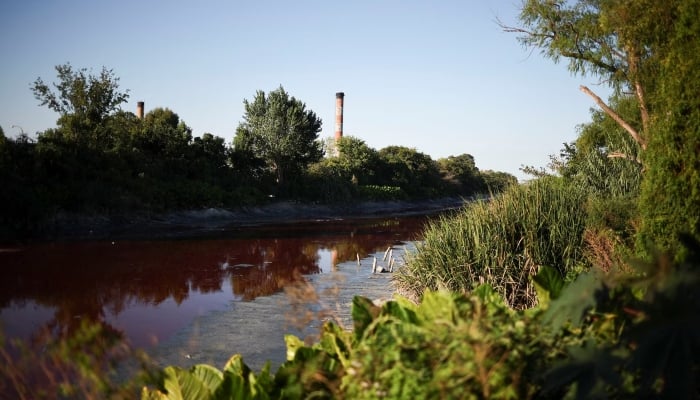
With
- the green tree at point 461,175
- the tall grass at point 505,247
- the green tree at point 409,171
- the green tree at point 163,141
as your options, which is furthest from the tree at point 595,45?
the green tree at point 461,175

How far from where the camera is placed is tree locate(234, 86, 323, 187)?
42.1 metres

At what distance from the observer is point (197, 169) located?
114 ft

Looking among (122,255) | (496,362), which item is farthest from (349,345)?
(122,255)

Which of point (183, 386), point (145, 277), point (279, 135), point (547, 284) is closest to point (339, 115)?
point (279, 135)

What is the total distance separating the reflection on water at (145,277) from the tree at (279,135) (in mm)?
23110

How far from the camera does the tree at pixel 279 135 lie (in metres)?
42.1

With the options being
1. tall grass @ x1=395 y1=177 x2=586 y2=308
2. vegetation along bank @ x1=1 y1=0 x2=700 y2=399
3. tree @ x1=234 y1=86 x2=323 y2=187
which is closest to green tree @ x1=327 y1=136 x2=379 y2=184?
tree @ x1=234 y1=86 x2=323 y2=187

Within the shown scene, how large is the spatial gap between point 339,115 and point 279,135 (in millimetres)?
15593

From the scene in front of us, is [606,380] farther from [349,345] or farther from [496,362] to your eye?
[349,345]

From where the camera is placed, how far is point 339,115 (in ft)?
188

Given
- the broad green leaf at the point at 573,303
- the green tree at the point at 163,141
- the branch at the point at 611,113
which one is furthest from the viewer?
the green tree at the point at 163,141

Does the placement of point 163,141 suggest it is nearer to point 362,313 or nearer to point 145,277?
point 145,277

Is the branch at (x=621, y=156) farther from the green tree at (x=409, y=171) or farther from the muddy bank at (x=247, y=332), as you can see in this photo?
the green tree at (x=409, y=171)

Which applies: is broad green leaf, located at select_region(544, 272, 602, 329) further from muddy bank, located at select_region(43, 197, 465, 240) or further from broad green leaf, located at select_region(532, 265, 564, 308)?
muddy bank, located at select_region(43, 197, 465, 240)
